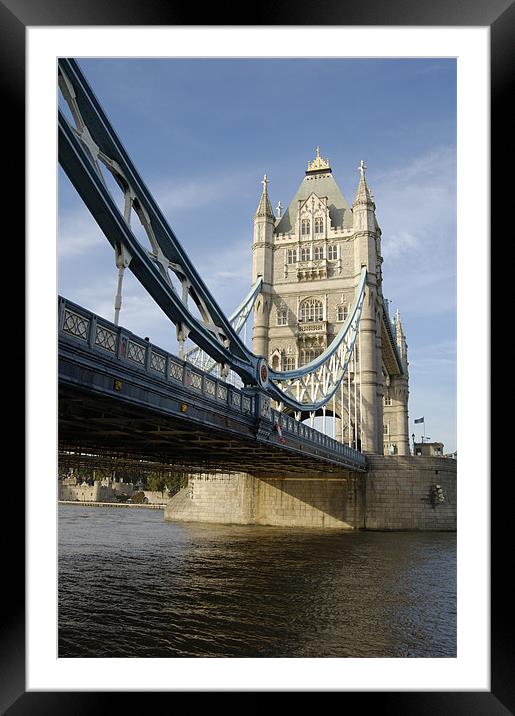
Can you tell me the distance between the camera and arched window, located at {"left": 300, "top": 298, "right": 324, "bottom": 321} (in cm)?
5000

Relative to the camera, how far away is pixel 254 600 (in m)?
15.0

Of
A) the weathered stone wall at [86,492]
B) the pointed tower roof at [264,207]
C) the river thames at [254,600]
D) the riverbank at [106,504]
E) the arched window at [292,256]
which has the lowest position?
the riverbank at [106,504]

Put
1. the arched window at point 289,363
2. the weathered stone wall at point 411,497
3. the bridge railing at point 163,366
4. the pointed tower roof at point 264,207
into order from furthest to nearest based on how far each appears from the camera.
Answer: the pointed tower roof at point 264,207, the arched window at point 289,363, the weathered stone wall at point 411,497, the bridge railing at point 163,366

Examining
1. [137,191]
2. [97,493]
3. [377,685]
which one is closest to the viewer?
[377,685]

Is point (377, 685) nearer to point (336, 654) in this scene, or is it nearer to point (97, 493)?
point (336, 654)

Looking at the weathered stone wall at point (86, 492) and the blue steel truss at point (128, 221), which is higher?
the blue steel truss at point (128, 221)

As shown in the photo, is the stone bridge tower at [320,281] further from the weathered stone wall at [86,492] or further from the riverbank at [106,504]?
the weathered stone wall at [86,492]

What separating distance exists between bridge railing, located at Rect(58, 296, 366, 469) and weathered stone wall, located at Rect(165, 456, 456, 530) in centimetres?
1667

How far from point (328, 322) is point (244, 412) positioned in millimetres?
32514

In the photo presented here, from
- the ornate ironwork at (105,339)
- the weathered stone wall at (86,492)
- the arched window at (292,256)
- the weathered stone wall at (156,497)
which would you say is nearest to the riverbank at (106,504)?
the weathered stone wall at (86,492)
